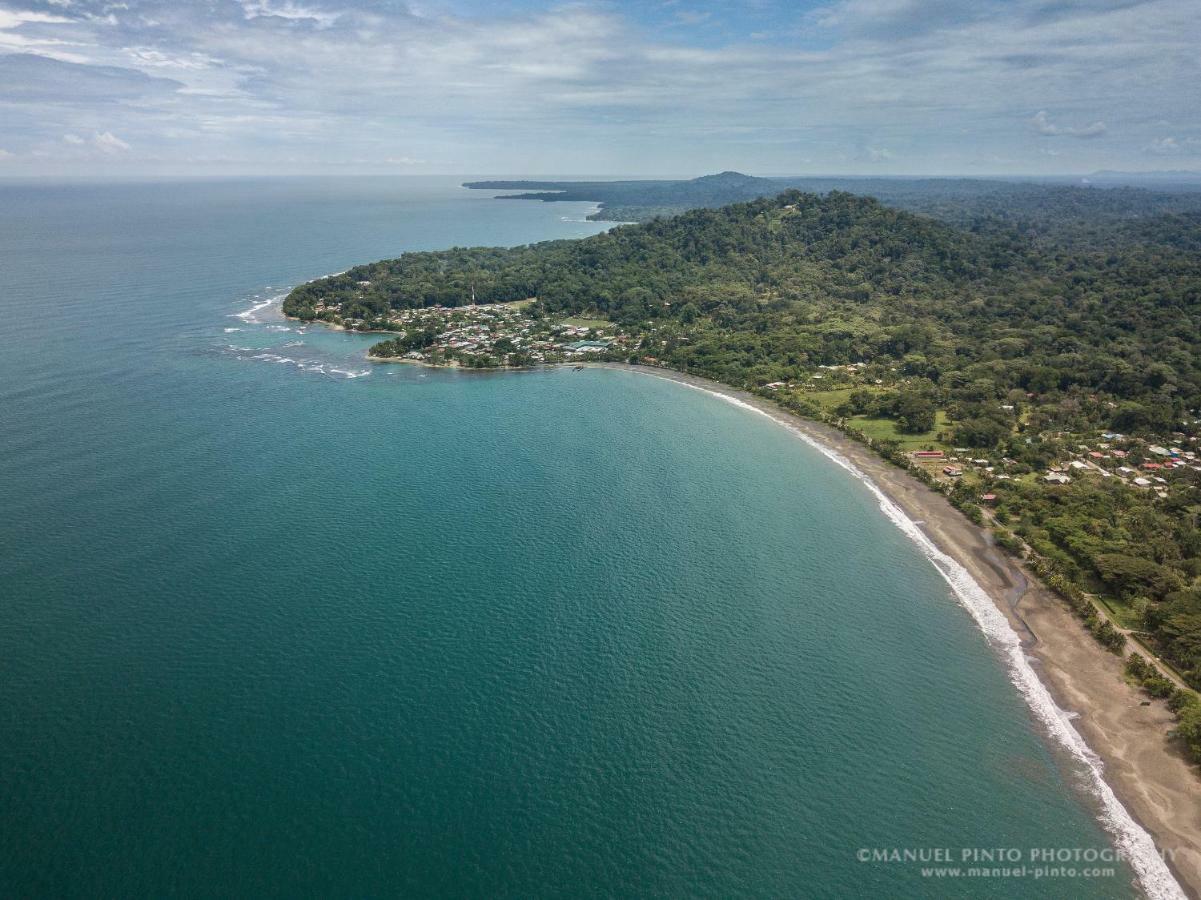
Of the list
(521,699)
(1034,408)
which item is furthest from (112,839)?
(1034,408)

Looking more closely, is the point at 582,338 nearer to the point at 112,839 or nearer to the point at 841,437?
the point at 841,437

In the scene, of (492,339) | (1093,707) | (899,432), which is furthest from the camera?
(492,339)

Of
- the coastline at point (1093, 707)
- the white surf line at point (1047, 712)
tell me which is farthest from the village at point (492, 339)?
the coastline at point (1093, 707)

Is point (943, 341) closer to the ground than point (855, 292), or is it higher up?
closer to the ground

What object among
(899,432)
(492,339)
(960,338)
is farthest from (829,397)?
(492,339)

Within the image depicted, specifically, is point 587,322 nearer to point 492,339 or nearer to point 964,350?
point 492,339

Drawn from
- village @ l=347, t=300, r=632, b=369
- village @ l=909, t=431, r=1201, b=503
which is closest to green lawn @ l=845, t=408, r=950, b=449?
village @ l=909, t=431, r=1201, b=503

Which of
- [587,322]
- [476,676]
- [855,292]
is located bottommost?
[587,322]

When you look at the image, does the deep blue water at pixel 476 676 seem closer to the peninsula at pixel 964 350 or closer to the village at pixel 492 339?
the peninsula at pixel 964 350

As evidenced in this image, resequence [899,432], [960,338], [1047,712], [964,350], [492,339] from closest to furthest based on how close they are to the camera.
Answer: [1047,712], [899,432], [964,350], [960,338], [492,339]
